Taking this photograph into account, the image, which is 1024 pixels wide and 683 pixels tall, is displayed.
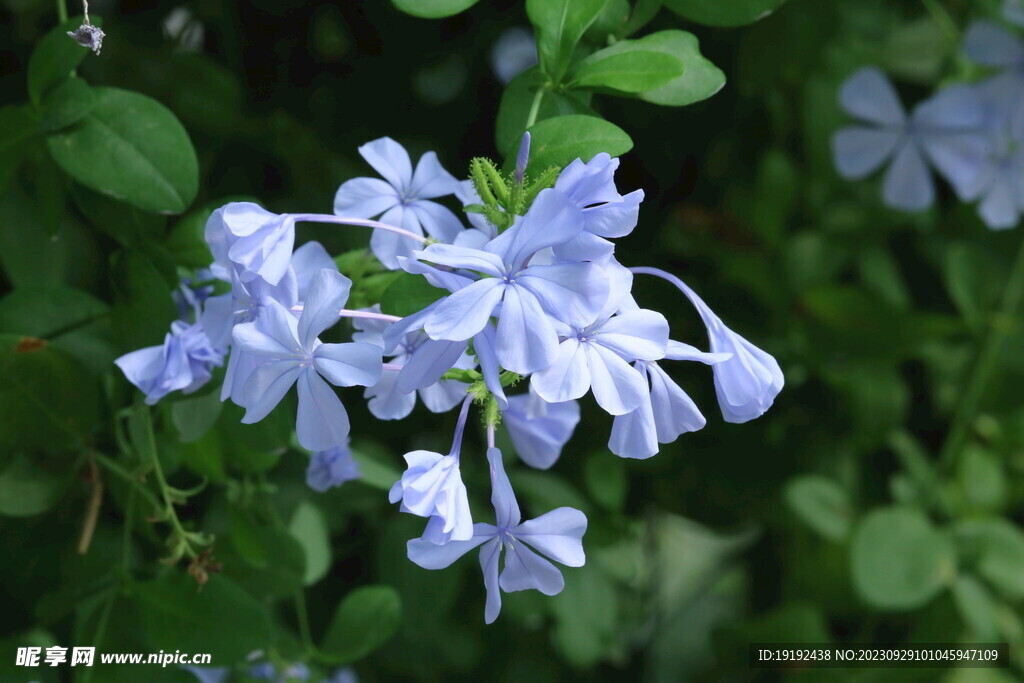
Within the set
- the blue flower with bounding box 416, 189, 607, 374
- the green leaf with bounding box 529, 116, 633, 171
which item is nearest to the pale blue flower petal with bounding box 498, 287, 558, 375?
the blue flower with bounding box 416, 189, 607, 374

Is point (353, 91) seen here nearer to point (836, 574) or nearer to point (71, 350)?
point (71, 350)

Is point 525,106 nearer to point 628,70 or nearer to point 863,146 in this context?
point 628,70

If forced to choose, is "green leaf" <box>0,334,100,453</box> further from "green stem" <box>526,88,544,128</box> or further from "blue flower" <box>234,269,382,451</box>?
"green stem" <box>526,88,544,128</box>

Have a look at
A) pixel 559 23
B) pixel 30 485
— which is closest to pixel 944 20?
pixel 559 23

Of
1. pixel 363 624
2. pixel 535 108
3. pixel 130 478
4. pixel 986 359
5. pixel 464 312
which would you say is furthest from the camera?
pixel 986 359

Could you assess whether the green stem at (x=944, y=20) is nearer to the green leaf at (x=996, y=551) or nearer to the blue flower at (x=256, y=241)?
the green leaf at (x=996, y=551)

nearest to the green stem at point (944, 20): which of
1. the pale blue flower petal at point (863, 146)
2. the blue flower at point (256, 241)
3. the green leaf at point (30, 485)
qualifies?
the pale blue flower petal at point (863, 146)
